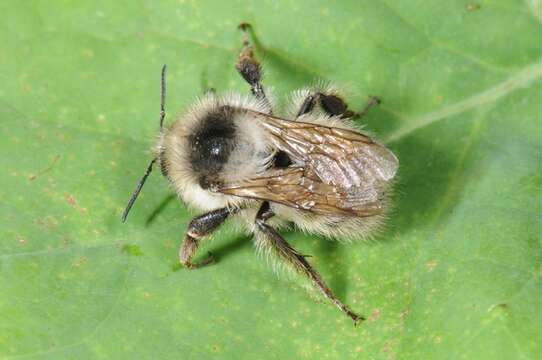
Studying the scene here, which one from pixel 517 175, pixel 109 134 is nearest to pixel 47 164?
pixel 109 134

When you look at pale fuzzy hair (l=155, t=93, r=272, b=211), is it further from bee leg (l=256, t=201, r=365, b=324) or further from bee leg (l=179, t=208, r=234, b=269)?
bee leg (l=256, t=201, r=365, b=324)

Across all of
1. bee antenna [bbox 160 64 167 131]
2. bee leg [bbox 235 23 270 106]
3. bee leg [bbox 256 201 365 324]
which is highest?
bee leg [bbox 235 23 270 106]

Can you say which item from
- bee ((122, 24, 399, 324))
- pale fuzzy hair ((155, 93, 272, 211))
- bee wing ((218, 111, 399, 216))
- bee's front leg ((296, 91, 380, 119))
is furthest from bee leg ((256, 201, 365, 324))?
bee's front leg ((296, 91, 380, 119))

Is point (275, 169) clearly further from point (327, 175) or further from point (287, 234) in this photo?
point (287, 234)

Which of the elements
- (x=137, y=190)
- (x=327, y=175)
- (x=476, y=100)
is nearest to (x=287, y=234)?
→ (x=327, y=175)

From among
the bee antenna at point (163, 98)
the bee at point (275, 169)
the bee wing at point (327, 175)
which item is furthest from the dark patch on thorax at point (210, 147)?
the bee antenna at point (163, 98)

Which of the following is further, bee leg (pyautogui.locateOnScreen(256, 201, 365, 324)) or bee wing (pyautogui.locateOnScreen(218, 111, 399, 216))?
bee leg (pyautogui.locateOnScreen(256, 201, 365, 324))

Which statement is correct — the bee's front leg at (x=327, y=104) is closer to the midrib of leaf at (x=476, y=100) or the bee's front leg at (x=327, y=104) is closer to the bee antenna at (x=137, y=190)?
the midrib of leaf at (x=476, y=100)
